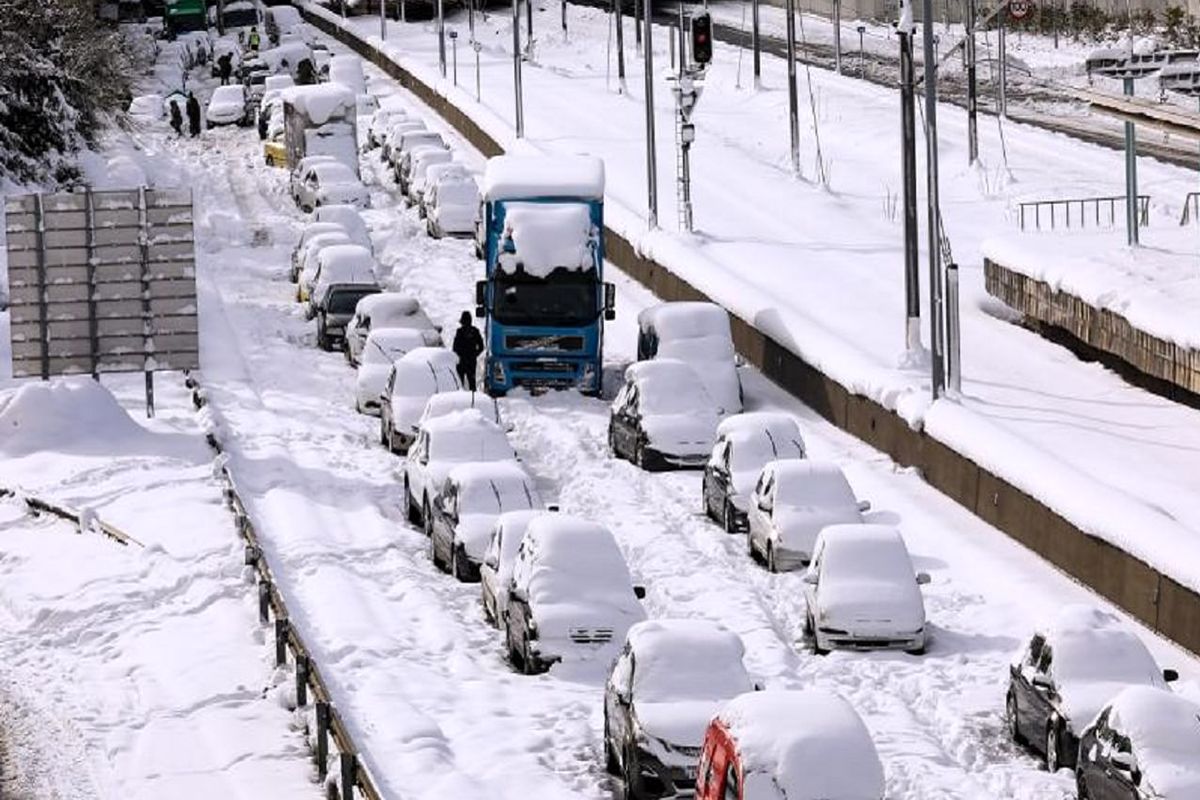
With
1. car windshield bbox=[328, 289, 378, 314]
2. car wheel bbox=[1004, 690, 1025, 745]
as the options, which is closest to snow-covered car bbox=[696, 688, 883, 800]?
car wheel bbox=[1004, 690, 1025, 745]

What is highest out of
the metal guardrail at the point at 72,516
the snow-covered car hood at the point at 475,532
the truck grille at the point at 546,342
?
the truck grille at the point at 546,342

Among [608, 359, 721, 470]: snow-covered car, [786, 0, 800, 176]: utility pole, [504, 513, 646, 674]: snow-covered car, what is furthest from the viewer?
[786, 0, 800, 176]: utility pole

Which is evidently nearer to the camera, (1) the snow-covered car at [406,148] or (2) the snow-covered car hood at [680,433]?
(2) the snow-covered car hood at [680,433]

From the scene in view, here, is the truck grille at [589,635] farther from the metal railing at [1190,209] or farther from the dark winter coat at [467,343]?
the metal railing at [1190,209]

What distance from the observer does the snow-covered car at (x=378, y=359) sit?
47094 mm

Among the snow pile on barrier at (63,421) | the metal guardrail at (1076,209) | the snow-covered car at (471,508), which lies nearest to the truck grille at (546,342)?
the snow pile on barrier at (63,421)

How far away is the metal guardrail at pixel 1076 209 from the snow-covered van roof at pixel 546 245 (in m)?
19.5

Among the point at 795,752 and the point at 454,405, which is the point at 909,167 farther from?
the point at 795,752

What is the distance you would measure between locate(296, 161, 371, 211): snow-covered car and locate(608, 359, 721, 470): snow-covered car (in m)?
29.2

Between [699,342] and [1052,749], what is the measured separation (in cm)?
2033

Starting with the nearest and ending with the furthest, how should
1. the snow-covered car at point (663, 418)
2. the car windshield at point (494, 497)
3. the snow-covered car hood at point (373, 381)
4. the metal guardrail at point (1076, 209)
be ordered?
1. the car windshield at point (494, 497)
2. the snow-covered car at point (663, 418)
3. the snow-covered car hood at point (373, 381)
4. the metal guardrail at point (1076, 209)

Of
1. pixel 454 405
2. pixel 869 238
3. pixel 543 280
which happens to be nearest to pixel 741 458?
pixel 454 405

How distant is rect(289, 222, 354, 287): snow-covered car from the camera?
58.5m

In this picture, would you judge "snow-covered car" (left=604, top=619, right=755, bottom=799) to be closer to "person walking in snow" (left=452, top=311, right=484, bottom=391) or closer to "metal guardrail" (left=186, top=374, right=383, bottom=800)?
"metal guardrail" (left=186, top=374, right=383, bottom=800)
